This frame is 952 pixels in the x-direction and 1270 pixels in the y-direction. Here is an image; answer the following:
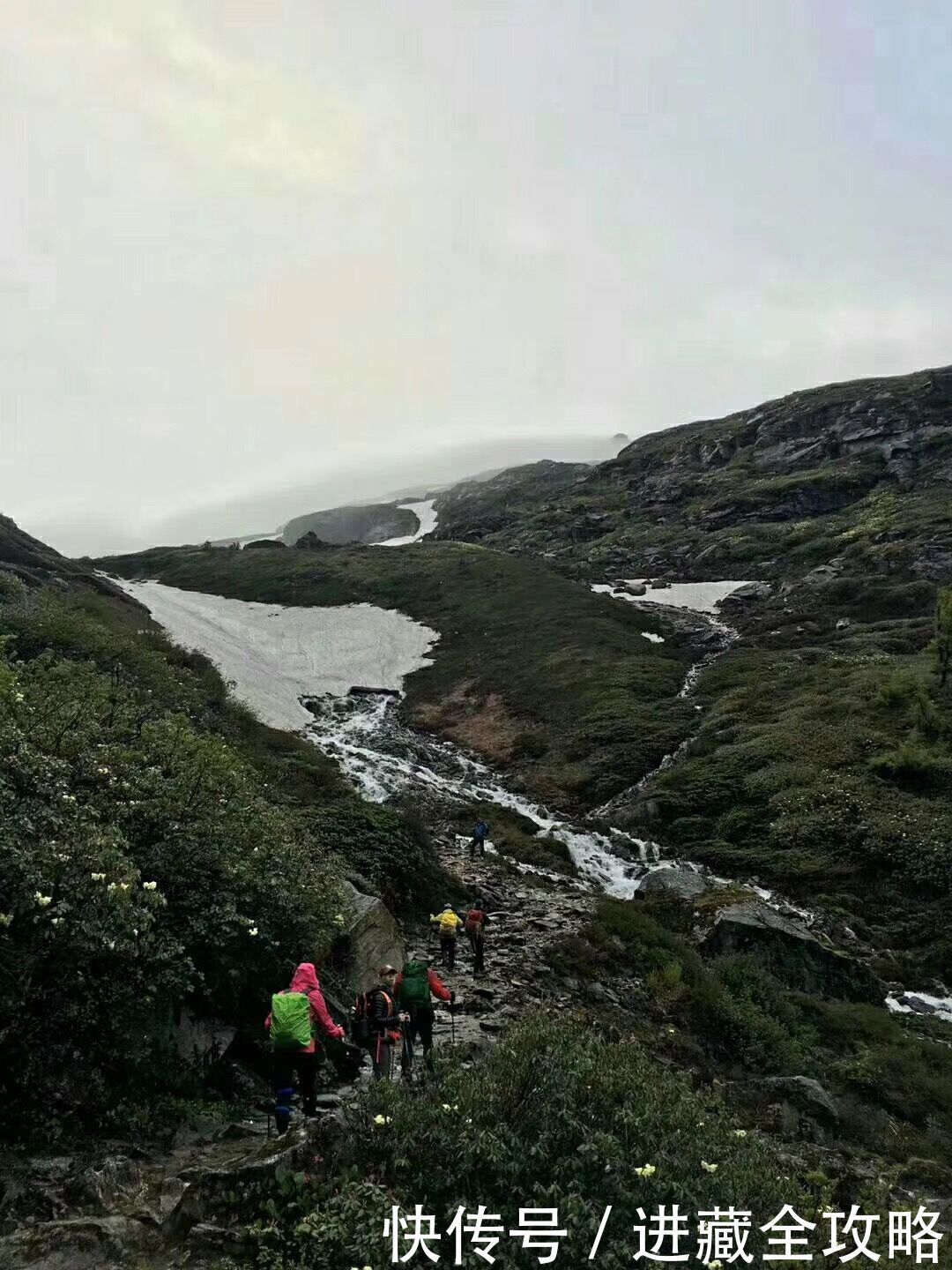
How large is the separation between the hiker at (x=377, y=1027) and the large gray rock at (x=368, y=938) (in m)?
1.79

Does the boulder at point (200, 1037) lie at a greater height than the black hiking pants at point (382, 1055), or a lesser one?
greater

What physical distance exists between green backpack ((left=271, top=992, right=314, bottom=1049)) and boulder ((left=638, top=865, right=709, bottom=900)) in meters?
17.4

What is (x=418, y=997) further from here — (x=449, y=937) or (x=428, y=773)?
(x=428, y=773)

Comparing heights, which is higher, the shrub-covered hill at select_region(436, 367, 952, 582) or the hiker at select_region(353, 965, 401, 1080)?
the shrub-covered hill at select_region(436, 367, 952, 582)

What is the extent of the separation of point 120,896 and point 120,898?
1.0 inches

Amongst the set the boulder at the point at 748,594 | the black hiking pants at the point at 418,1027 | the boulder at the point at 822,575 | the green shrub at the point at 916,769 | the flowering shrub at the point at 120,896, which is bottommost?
the green shrub at the point at 916,769

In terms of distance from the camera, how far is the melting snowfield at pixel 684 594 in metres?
71.1

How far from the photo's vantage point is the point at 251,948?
10.3 meters

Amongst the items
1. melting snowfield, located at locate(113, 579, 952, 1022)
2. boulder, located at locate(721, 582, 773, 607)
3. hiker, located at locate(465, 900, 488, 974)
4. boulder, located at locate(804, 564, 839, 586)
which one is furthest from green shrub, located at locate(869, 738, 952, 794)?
boulder, located at locate(804, 564, 839, 586)

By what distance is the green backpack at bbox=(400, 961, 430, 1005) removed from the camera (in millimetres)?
11481

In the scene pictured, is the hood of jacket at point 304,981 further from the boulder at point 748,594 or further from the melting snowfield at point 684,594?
the boulder at point 748,594

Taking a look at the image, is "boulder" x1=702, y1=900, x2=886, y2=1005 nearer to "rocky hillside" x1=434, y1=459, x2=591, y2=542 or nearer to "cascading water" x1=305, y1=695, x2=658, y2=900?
"cascading water" x1=305, y1=695, x2=658, y2=900

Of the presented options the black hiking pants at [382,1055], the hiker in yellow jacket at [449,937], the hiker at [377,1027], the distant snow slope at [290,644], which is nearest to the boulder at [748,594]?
the distant snow slope at [290,644]

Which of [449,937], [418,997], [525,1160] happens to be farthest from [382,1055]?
[449,937]
